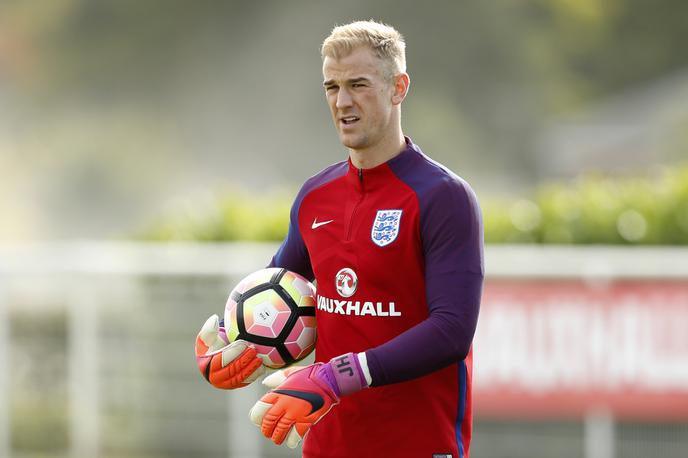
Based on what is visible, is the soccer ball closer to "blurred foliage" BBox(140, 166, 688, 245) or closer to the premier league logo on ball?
the premier league logo on ball

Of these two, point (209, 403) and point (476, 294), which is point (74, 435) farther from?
point (476, 294)

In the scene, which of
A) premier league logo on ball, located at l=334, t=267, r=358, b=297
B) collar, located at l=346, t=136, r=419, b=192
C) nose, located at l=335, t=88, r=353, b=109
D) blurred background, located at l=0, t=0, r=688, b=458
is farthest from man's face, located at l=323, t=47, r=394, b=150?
blurred background, located at l=0, t=0, r=688, b=458

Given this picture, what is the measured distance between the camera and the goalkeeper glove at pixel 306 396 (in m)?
3.50

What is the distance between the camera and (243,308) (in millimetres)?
4047

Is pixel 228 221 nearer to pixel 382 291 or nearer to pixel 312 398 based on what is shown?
pixel 382 291

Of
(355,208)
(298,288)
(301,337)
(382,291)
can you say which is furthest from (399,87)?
(301,337)

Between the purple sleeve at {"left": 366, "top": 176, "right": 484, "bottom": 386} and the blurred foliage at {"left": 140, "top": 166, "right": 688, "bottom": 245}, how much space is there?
17.4 feet

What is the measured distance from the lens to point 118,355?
9328mm

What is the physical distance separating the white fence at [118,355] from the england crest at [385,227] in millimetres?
5290

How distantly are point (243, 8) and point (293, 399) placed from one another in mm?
49540

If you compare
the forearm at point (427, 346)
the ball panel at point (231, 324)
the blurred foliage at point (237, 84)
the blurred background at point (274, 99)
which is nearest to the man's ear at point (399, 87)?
the forearm at point (427, 346)

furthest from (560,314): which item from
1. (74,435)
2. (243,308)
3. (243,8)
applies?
(243,8)

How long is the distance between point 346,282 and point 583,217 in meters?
5.36

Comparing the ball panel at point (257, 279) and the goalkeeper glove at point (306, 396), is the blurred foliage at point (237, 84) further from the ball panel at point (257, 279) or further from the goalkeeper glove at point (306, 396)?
the goalkeeper glove at point (306, 396)
